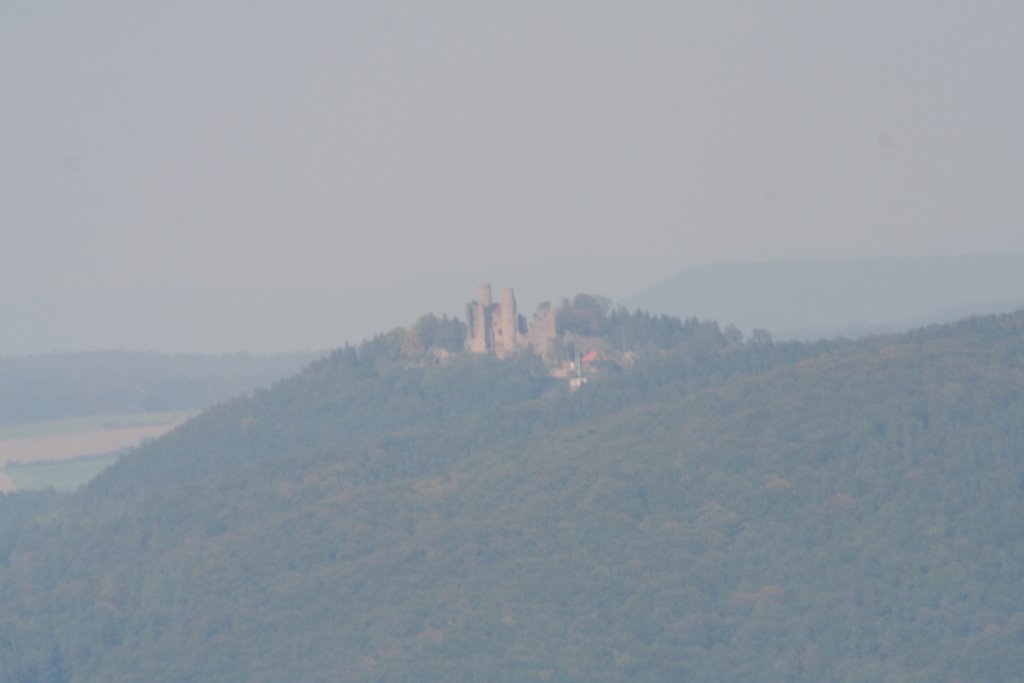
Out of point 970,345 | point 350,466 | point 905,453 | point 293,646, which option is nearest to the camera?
point 293,646

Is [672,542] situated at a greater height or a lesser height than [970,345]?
lesser

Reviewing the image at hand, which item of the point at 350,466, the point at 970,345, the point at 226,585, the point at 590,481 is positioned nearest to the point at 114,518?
the point at 350,466

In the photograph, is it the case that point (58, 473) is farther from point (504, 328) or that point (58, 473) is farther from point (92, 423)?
point (504, 328)

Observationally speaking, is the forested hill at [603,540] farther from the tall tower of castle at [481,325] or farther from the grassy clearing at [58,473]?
the grassy clearing at [58,473]

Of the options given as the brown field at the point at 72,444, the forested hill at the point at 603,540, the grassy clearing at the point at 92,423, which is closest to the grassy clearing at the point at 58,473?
the brown field at the point at 72,444

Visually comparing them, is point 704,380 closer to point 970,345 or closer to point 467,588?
point 970,345

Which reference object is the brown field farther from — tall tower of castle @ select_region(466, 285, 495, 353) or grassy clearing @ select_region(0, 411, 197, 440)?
tall tower of castle @ select_region(466, 285, 495, 353)

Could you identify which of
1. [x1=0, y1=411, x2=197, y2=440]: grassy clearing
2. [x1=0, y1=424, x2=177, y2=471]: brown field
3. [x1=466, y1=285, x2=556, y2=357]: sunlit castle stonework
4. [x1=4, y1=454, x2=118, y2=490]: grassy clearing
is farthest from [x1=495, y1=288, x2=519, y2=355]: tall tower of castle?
[x1=0, y1=411, x2=197, y2=440]: grassy clearing
